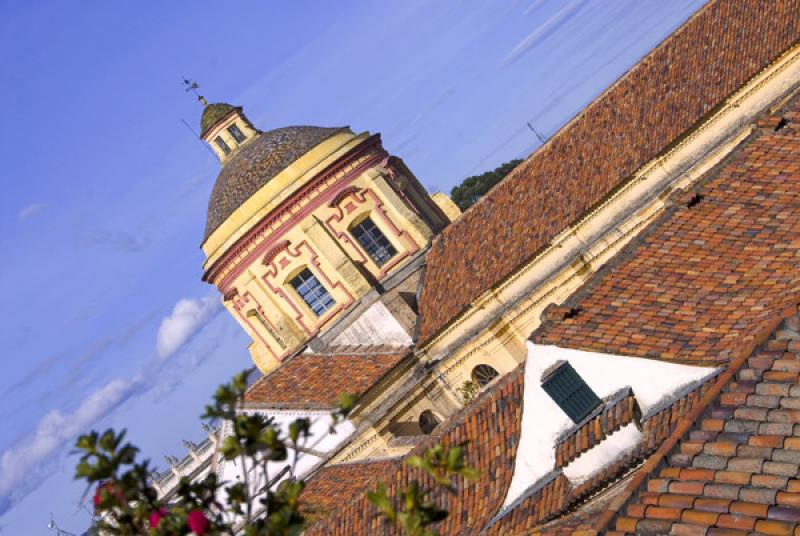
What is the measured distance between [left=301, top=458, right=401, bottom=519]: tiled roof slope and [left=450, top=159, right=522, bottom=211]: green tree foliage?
200 ft

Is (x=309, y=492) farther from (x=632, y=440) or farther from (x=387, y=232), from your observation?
(x=632, y=440)

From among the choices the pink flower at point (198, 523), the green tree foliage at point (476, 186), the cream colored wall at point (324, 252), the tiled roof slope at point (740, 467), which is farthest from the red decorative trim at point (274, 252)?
the green tree foliage at point (476, 186)

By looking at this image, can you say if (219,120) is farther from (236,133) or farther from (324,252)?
(324,252)

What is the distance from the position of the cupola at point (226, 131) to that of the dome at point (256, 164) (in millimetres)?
743

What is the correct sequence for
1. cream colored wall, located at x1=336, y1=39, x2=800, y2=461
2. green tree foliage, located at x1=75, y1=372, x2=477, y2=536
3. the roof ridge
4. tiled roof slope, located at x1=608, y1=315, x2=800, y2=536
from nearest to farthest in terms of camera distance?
green tree foliage, located at x1=75, y1=372, x2=477, y2=536, tiled roof slope, located at x1=608, y1=315, x2=800, y2=536, the roof ridge, cream colored wall, located at x1=336, y1=39, x2=800, y2=461

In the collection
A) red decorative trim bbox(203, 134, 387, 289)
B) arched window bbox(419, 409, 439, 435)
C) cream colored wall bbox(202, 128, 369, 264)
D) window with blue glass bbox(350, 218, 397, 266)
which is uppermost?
cream colored wall bbox(202, 128, 369, 264)

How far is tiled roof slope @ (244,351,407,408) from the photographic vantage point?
24906mm

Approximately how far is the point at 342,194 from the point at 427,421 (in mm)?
7044

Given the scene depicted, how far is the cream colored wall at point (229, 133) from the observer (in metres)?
30.8

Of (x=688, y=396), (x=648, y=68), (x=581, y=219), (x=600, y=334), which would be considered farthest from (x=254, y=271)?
(x=688, y=396)

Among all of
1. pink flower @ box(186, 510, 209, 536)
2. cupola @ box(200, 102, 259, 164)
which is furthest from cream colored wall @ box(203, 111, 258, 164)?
pink flower @ box(186, 510, 209, 536)

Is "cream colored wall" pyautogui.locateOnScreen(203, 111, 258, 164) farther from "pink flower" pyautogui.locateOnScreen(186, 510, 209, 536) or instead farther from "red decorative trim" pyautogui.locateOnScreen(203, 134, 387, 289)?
"pink flower" pyautogui.locateOnScreen(186, 510, 209, 536)

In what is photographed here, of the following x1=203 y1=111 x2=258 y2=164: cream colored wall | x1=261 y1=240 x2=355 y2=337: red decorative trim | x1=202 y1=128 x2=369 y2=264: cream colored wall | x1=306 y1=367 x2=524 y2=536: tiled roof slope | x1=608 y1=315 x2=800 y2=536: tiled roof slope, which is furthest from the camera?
x1=203 y1=111 x2=258 y2=164: cream colored wall

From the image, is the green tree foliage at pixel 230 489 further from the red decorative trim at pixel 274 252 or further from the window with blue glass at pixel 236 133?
the window with blue glass at pixel 236 133
